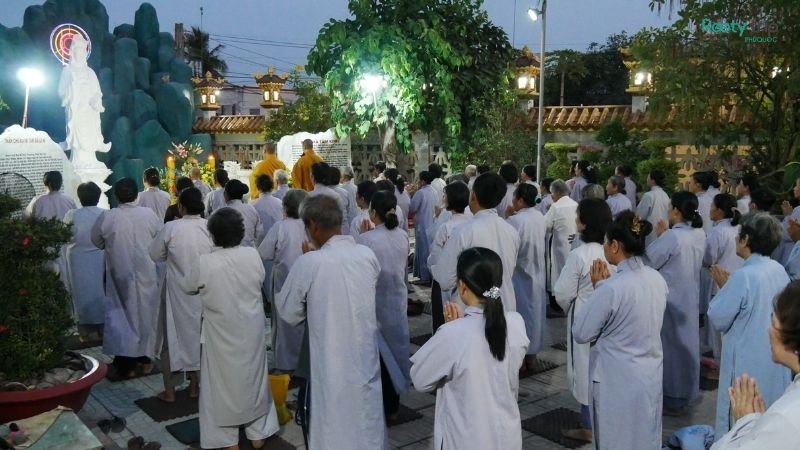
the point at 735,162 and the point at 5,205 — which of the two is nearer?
the point at 5,205

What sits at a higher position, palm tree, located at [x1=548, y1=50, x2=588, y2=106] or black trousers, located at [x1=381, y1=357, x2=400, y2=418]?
palm tree, located at [x1=548, y1=50, x2=588, y2=106]

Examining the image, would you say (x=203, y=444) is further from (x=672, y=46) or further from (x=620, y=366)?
(x=672, y=46)

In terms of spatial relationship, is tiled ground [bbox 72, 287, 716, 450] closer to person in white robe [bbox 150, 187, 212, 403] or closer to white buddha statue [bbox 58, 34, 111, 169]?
person in white robe [bbox 150, 187, 212, 403]

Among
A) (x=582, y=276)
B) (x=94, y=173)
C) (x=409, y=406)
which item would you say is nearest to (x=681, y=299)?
(x=582, y=276)

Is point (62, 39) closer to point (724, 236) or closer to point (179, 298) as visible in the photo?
point (179, 298)

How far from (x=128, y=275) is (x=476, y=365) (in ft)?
12.6

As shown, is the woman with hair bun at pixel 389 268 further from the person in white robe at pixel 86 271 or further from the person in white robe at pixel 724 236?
the person in white robe at pixel 86 271

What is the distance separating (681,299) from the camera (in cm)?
504

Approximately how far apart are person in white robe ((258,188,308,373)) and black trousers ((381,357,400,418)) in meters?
0.99

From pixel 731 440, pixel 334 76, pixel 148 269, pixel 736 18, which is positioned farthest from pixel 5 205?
pixel 736 18

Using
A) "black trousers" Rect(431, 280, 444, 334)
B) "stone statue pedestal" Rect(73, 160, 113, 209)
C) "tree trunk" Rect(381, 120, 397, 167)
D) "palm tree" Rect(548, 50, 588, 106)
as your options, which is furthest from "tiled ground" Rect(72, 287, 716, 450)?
"palm tree" Rect(548, 50, 588, 106)

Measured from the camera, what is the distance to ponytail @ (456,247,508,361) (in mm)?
2543

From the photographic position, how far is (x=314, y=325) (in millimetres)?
3445

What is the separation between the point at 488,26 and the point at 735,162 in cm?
484
